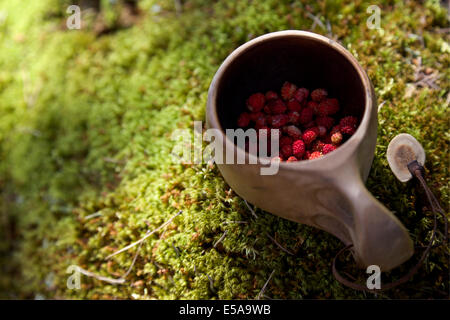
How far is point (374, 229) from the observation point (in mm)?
1038

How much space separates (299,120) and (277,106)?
0.10m

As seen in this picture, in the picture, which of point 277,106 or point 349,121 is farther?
point 277,106

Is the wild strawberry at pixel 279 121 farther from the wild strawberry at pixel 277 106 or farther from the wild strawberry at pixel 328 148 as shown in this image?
the wild strawberry at pixel 328 148

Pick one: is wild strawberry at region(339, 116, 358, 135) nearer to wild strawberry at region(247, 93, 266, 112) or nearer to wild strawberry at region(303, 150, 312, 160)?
wild strawberry at region(303, 150, 312, 160)

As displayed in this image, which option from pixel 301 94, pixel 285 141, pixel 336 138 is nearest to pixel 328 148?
pixel 336 138

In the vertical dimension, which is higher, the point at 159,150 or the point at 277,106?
the point at 277,106

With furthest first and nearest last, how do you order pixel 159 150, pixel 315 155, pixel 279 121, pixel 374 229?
1. pixel 159 150
2. pixel 279 121
3. pixel 315 155
4. pixel 374 229

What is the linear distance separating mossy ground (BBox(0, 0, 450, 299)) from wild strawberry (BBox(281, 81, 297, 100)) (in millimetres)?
A: 407

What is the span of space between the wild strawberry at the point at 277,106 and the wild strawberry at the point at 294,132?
0.30 feet

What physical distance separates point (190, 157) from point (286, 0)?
94cm

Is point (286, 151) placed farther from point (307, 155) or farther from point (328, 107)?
point (328, 107)

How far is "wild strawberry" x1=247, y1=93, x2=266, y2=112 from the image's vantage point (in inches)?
58.5

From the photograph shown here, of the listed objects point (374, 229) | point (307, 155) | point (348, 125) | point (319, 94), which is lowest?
point (374, 229)
